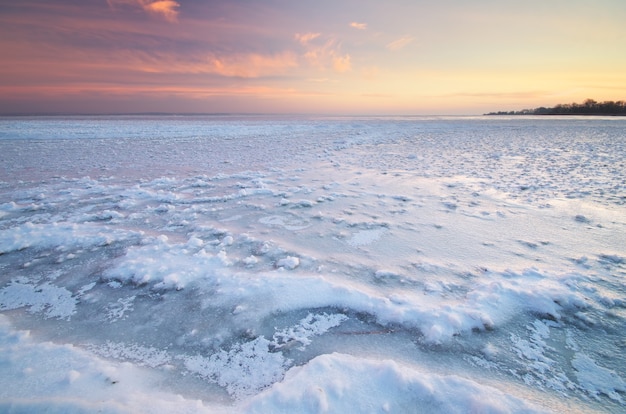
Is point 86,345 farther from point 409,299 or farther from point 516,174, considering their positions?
point 516,174

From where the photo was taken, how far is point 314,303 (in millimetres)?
2379

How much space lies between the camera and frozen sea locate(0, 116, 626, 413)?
1.62 m

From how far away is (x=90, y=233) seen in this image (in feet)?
12.0

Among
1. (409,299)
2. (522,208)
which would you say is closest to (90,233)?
(409,299)

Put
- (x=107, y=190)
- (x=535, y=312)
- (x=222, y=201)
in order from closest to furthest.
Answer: (x=535, y=312)
(x=222, y=201)
(x=107, y=190)

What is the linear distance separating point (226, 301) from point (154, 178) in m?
5.63

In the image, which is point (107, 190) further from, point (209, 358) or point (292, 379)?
point (292, 379)

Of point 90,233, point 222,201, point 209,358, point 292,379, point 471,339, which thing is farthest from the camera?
point 222,201

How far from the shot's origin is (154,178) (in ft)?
22.6

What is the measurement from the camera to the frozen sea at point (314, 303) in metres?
1.62

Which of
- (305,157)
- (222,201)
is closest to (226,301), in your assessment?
(222,201)

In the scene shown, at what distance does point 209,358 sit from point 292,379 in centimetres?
59

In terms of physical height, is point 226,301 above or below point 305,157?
below

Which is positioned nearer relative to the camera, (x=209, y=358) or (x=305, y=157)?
(x=209, y=358)
